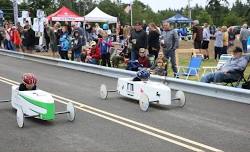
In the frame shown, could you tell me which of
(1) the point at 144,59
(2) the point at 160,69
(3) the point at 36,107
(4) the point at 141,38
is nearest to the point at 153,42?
(4) the point at 141,38

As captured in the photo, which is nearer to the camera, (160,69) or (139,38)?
(160,69)

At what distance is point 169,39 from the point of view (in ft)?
56.2

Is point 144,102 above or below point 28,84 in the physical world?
below

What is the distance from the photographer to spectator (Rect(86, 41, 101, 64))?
20214 millimetres

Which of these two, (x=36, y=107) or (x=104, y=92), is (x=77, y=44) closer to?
(x=104, y=92)

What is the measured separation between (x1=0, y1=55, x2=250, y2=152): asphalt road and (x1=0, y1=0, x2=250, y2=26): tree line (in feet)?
173

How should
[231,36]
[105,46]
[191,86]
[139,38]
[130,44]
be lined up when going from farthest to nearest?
[231,36], [105,46], [130,44], [139,38], [191,86]

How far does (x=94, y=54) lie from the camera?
2048 cm

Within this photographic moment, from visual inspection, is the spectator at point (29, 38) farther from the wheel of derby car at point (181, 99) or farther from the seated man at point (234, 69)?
the wheel of derby car at point (181, 99)

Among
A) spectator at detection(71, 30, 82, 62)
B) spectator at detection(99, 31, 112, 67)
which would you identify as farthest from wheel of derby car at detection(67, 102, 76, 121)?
spectator at detection(71, 30, 82, 62)

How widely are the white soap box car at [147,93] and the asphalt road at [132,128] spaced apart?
7.5 inches

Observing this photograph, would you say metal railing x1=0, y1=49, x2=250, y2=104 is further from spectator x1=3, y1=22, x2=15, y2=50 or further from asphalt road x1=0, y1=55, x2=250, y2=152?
spectator x1=3, y1=22, x2=15, y2=50

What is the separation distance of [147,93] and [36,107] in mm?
2893

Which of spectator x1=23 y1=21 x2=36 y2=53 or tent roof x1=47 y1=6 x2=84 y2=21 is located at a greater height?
tent roof x1=47 y1=6 x2=84 y2=21
